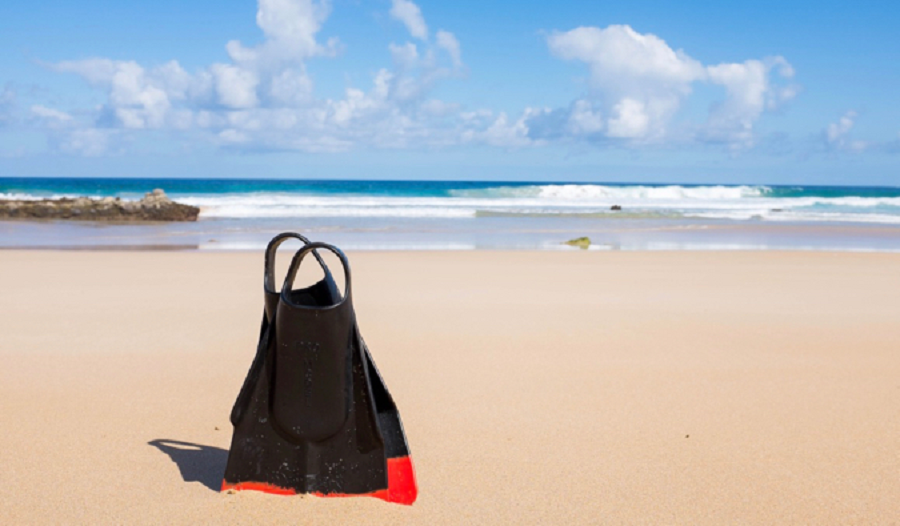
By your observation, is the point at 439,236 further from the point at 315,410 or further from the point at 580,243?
the point at 315,410

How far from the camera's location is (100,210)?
25.5m

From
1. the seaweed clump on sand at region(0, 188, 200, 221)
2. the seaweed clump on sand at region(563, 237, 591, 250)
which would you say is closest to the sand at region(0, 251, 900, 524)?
the seaweed clump on sand at region(563, 237, 591, 250)

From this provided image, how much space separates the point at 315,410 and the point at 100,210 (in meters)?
25.5

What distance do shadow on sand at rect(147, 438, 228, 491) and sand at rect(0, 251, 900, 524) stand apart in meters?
0.01

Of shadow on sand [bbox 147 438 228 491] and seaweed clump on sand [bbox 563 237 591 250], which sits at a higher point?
shadow on sand [bbox 147 438 228 491]

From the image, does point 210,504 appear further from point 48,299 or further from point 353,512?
point 48,299

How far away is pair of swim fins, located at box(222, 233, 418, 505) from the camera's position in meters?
2.47

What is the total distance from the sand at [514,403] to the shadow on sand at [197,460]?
1 cm

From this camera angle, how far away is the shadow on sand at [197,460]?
290 cm

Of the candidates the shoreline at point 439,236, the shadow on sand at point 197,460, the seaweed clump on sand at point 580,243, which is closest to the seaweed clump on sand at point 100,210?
the shoreline at point 439,236

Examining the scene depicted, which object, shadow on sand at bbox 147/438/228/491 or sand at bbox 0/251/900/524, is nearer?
sand at bbox 0/251/900/524

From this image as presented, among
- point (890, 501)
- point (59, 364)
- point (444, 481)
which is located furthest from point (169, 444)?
point (890, 501)

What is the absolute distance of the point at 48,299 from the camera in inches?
284

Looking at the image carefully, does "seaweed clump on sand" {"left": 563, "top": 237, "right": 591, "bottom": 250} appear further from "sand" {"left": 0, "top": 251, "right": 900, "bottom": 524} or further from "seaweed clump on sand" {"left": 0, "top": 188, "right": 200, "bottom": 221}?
"seaweed clump on sand" {"left": 0, "top": 188, "right": 200, "bottom": 221}
